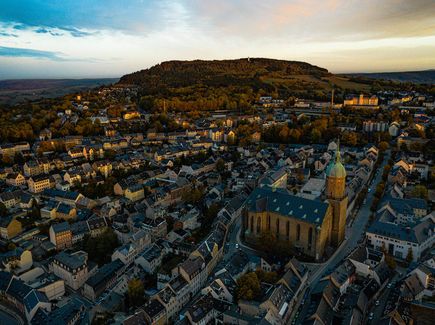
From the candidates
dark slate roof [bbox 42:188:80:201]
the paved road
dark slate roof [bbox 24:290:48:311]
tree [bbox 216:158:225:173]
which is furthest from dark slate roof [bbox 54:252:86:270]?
tree [bbox 216:158:225:173]

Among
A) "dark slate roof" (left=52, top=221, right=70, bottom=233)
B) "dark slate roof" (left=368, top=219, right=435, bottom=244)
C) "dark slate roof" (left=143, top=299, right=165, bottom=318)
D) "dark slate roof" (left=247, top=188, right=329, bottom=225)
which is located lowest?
"dark slate roof" (left=143, top=299, right=165, bottom=318)

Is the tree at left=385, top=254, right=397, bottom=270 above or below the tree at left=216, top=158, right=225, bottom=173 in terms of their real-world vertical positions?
below

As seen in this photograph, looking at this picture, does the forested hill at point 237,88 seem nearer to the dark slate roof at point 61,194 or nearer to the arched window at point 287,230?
the dark slate roof at point 61,194

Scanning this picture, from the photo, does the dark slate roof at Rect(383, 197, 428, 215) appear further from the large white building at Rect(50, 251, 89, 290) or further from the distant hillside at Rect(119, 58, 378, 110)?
the distant hillside at Rect(119, 58, 378, 110)

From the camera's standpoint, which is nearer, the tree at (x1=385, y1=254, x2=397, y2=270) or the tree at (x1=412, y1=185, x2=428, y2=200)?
the tree at (x1=385, y1=254, x2=397, y2=270)

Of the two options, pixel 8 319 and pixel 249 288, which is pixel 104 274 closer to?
pixel 8 319

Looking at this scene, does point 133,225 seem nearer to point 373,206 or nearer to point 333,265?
point 333,265

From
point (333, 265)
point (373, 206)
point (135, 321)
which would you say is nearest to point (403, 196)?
point (373, 206)
